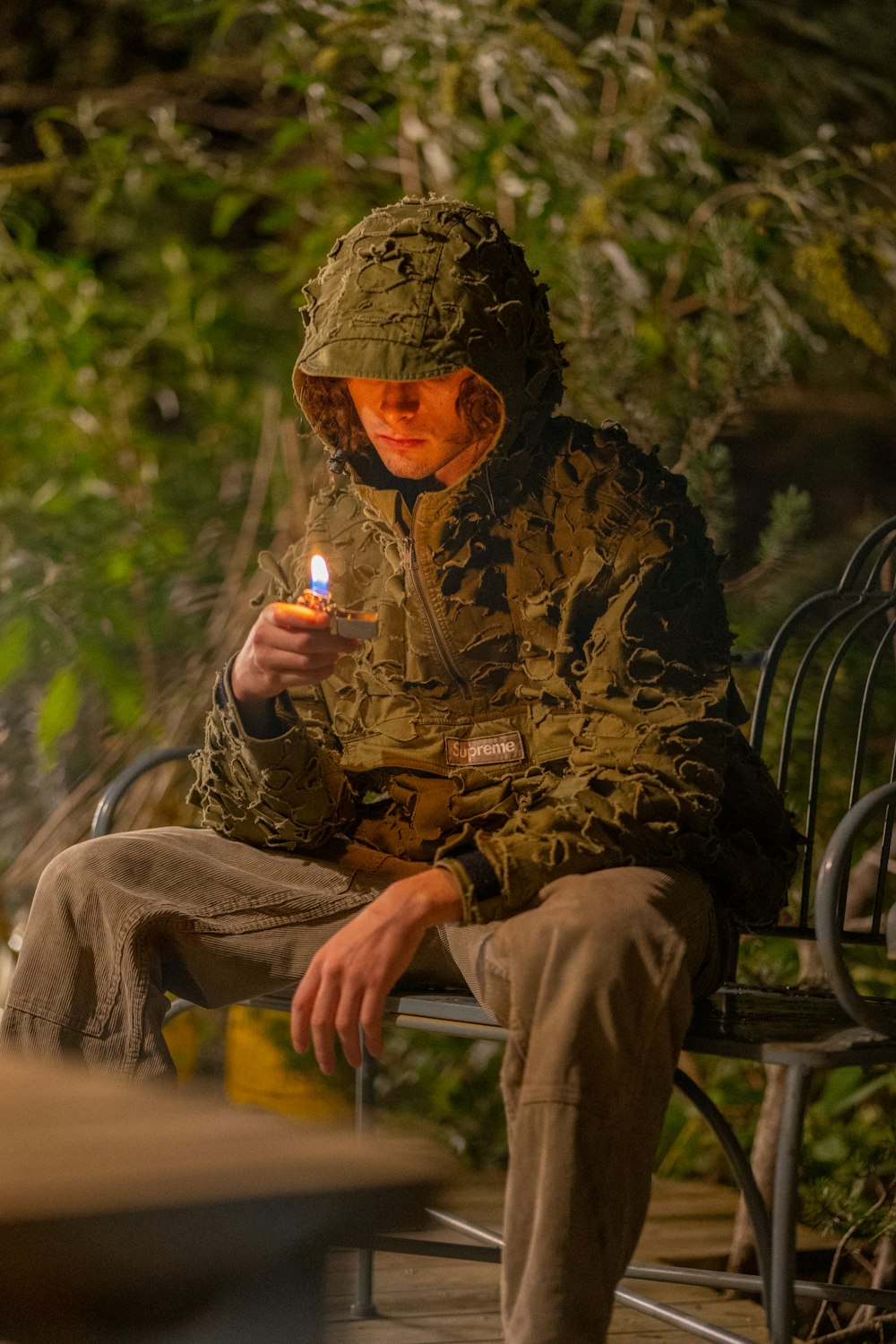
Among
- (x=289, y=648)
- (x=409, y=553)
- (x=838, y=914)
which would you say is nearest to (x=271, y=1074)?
(x=409, y=553)

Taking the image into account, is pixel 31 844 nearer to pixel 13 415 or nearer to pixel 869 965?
pixel 13 415

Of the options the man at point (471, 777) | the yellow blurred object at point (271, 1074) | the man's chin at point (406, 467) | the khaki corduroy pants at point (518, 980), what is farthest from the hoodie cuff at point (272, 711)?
the yellow blurred object at point (271, 1074)

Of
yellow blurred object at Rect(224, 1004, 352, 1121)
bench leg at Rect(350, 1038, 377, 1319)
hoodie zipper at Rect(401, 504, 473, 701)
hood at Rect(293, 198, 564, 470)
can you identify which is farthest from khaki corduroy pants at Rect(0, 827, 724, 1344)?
yellow blurred object at Rect(224, 1004, 352, 1121)

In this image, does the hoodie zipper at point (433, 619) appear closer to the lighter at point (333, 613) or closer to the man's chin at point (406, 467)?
the man's chin at point (406, 467)

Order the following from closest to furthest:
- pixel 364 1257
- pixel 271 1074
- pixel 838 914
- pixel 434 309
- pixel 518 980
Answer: pixel 518 980
pixel 838 914
pixel 434 309
pixel 364 1257
pixel 271 1074

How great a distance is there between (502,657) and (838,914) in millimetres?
521

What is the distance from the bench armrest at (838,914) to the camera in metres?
1.67

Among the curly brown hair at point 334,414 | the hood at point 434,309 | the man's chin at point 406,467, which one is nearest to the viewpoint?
the hood at point 434,309

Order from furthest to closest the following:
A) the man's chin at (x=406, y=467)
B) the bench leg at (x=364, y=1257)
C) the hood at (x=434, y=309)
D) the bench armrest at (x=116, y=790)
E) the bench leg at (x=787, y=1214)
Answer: the bench leg at (x=364, y=1257) → the bench armrest at (x=116, y=790) → the man's chin at (x=406, y=467) → the hood at (x=434, y=309) → the bench leg at (x=787, y=1214)

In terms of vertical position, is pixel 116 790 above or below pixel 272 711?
below

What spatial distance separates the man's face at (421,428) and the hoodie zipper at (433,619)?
0.06 metres

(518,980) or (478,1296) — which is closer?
(518,980)

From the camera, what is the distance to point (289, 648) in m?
1.77

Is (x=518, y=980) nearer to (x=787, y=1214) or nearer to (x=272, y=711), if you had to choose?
(x=787, y=1214)
